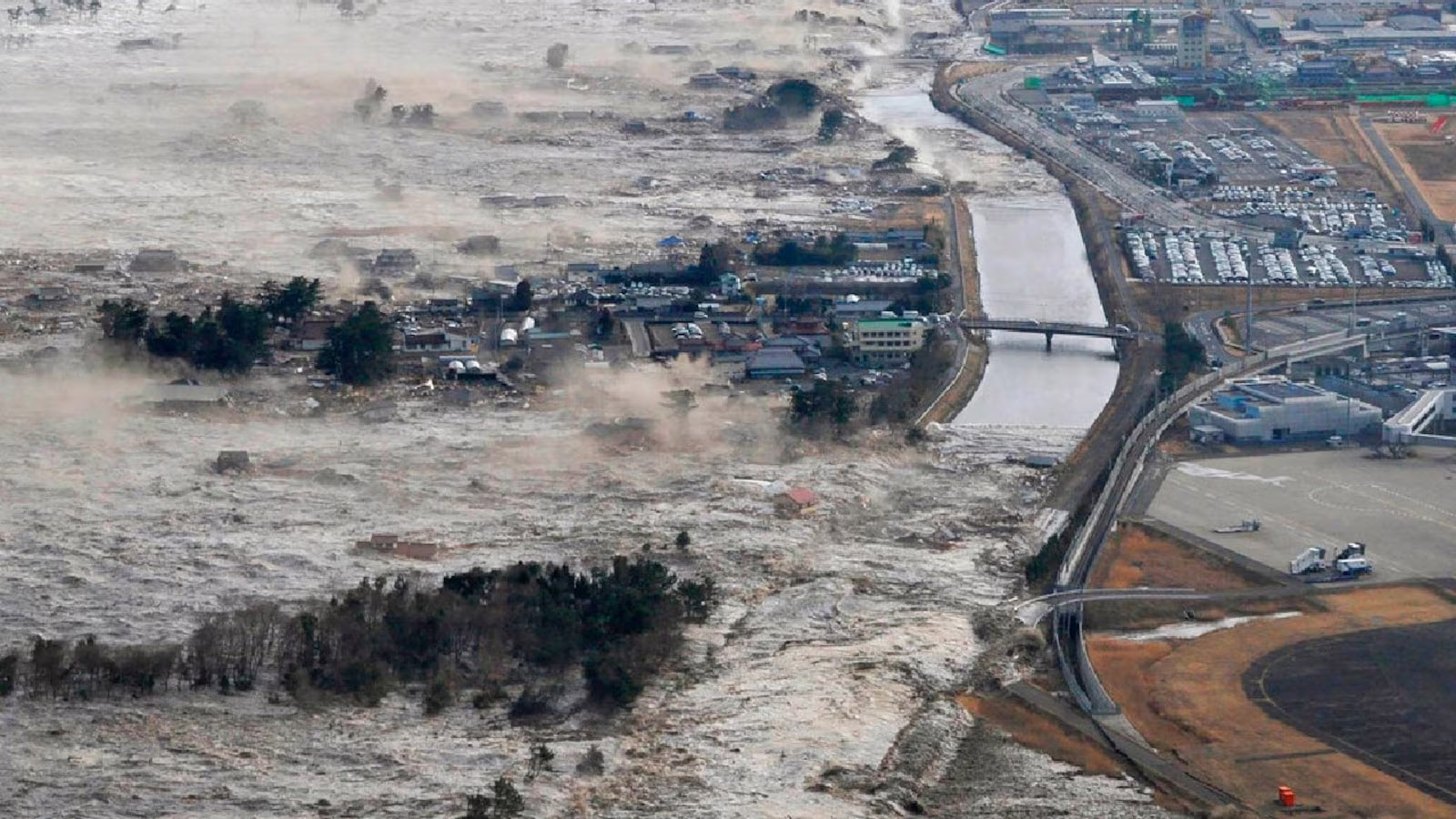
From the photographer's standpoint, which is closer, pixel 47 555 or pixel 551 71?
pixel 47 555

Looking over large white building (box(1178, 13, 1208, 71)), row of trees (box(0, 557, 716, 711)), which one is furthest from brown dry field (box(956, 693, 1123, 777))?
large white building (box(1178, 13, 1208, 71))

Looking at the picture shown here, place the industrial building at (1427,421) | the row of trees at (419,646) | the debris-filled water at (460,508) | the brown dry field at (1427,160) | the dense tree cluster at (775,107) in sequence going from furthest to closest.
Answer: the dense tree cluster at (775,107)
the brown dry field at (1427,160)
the industrial building at (1427,421)
the row of trees at (419,646)
the debris-filled water at (460,508)

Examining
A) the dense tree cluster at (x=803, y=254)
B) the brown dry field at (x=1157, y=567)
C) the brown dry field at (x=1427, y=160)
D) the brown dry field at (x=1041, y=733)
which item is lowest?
the brown dry field at (x=1427, y=160)

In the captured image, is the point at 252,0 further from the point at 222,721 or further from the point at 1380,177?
the point at 222,721

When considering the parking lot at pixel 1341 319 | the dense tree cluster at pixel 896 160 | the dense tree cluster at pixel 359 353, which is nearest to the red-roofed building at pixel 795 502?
the dense tree cluster at pixel 359 353

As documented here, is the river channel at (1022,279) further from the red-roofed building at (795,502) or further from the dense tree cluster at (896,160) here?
the red-roofed building at (795,502)

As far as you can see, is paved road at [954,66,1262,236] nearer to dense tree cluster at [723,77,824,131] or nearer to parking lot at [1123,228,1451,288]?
parking lot at [1123,228,1451,288]

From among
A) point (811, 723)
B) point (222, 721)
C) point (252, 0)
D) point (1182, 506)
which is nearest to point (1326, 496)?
point (1182, 506)

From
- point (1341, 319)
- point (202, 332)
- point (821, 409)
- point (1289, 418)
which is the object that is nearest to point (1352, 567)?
point (1289, 418)
